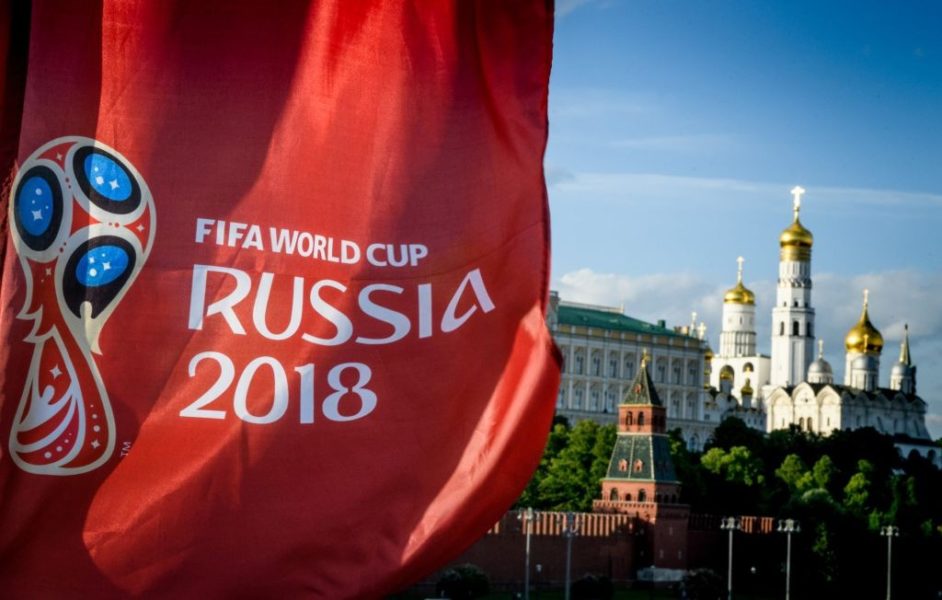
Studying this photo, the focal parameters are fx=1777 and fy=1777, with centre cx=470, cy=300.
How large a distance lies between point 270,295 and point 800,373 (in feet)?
442

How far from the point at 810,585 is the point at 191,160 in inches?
2397

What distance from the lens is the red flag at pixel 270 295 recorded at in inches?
239

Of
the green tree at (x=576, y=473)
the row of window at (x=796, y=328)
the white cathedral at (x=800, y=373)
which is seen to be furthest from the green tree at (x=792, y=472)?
the row of window at (x=796, y=328)

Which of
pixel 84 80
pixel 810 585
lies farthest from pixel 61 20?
pixel 810 585

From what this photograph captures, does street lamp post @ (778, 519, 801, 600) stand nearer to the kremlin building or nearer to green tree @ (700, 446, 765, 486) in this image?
green tree @ (700, 446, 765, 486)

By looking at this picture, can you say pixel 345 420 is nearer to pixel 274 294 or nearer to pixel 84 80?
pixel 274 294

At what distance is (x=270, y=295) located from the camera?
6.38 metres

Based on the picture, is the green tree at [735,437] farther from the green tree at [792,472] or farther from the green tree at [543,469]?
the green tree at [543,469]

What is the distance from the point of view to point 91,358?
6.11 meters

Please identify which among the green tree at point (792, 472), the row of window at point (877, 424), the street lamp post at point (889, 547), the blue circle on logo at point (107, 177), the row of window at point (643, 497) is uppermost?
the row of window at point (877, 424)

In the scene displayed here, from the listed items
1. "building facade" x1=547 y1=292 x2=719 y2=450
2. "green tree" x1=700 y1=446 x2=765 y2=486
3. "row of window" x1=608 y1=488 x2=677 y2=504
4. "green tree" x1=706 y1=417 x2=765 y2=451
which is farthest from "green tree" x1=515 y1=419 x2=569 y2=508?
"building facade" x1=547 y1=292 x2=719 y2=450

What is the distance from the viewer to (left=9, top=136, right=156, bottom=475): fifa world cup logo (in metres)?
6.02

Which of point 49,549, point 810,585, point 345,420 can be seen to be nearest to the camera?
point 49,549

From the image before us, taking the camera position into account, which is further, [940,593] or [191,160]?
[940,593]
